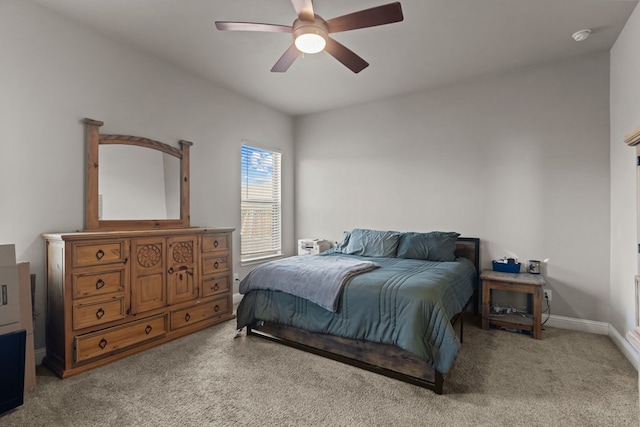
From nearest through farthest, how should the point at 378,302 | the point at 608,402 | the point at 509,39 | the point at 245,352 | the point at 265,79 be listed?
the point at 608,402
the point at 378,302
the point at 245,352
the point at 509,39
the point at 265,79

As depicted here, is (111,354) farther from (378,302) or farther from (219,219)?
(378,302)

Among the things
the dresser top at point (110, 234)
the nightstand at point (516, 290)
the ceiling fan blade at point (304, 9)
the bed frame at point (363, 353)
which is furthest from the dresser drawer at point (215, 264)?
the nightstand at point (516, 290)

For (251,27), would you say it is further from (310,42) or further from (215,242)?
(215,242)

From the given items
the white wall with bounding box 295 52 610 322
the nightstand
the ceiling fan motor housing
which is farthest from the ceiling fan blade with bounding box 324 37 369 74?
the nightstand

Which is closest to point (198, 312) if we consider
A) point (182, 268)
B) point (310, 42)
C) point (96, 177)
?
point (182, 268)

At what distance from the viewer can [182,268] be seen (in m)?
3.04

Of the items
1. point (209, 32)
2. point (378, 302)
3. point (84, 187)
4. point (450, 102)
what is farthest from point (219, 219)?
point (450, 102)

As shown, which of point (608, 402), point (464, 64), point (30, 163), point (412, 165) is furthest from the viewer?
point (412, 165)

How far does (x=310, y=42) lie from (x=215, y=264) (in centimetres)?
228

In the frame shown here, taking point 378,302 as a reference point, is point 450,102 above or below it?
above

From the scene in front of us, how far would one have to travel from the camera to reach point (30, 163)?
2459mm

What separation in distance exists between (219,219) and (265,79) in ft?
5.77

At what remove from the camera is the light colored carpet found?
184 centimetres

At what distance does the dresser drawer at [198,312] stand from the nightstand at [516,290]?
2678 millimetres
